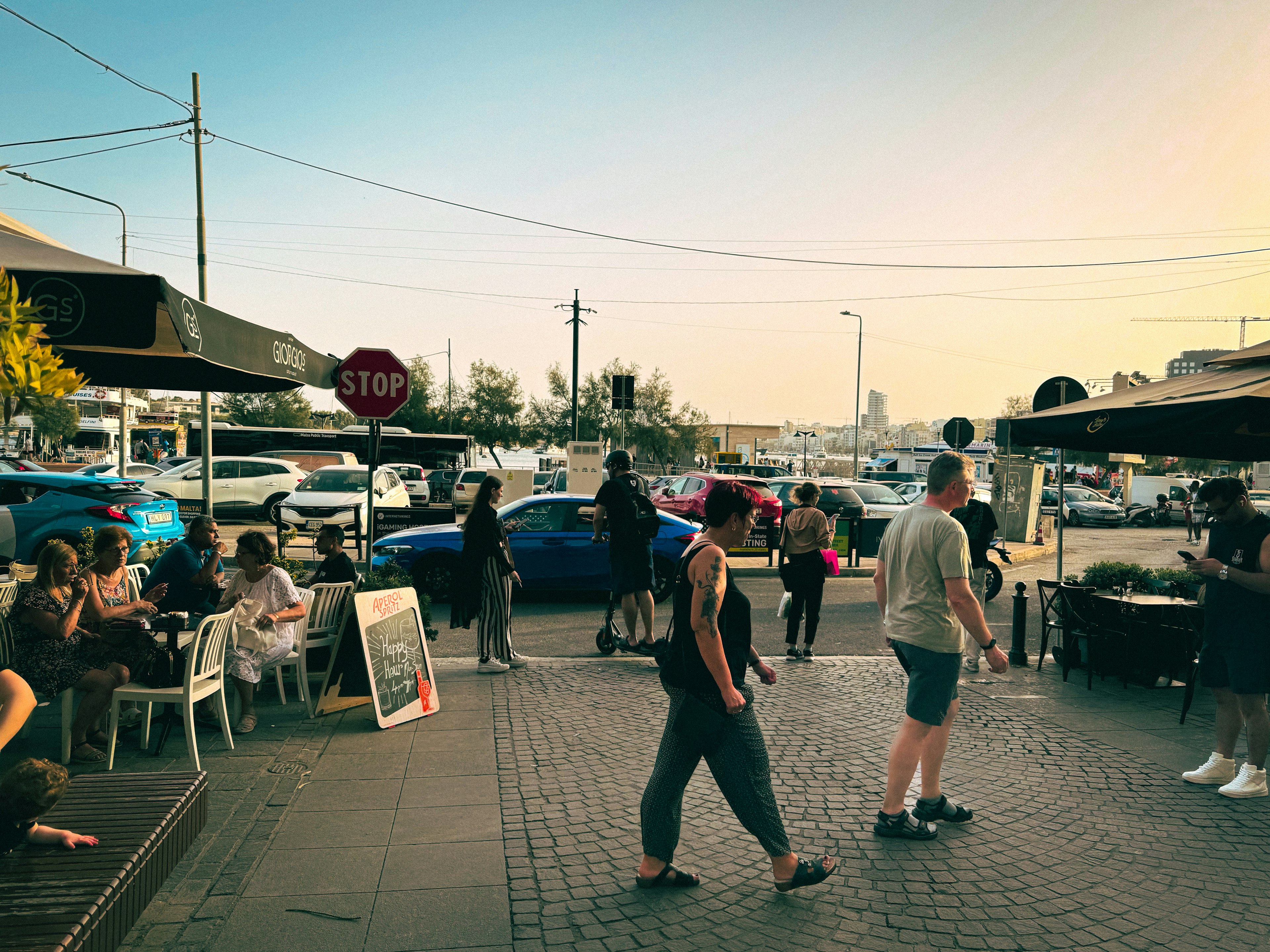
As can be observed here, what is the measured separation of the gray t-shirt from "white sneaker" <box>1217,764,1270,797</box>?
6.98 feet

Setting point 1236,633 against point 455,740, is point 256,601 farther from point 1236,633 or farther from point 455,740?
point 1236,633

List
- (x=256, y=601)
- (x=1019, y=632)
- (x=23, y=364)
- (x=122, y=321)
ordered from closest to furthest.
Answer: (x=23, y=364)
(x=122, y=321)
(x=256, y=601)
(x=1019, y=632)

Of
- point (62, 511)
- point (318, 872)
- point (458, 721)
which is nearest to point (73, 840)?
point (318, 872)

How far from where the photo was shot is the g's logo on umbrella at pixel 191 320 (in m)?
4.16

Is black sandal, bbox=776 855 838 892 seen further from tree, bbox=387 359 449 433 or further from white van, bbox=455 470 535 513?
tree, bbox=387 359 449 433

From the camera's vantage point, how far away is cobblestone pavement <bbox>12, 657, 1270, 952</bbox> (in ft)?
11.0

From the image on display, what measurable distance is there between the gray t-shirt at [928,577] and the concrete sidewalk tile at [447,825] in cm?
225

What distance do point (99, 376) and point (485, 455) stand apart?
188 ft

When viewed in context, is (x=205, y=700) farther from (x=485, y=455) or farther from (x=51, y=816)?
(x=485, y=455)

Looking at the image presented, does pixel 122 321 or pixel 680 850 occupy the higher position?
pixel 122 321

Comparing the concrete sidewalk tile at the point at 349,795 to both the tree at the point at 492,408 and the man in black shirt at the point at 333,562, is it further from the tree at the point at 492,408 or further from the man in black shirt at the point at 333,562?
the tree at the point at 492,408

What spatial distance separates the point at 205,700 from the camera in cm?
618

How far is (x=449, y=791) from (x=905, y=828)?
245 cm

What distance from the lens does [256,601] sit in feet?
19.2
